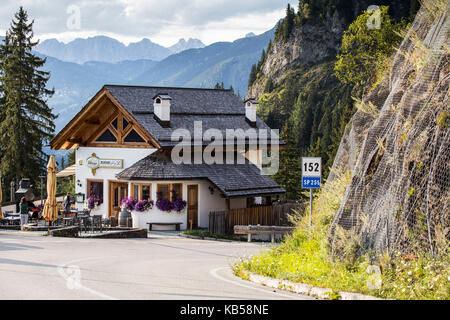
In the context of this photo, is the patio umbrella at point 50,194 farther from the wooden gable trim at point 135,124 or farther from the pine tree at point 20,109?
the pine tree at point 20,109

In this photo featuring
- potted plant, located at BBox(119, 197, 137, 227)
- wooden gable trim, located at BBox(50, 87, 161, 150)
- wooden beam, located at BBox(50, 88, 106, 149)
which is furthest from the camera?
wooden beam, located at BBox(50, 88, 106, 149)

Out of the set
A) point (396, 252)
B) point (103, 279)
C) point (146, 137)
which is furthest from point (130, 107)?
point (396, 252)

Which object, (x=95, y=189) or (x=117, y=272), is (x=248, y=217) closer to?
(x=95, y=189)

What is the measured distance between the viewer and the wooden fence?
3259 centimetres

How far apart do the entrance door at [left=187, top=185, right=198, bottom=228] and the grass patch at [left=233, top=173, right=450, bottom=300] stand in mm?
18143

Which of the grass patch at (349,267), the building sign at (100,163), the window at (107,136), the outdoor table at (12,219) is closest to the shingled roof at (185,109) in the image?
the window at (107,136)

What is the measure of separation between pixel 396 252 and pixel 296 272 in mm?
2030

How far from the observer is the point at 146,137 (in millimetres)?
35062

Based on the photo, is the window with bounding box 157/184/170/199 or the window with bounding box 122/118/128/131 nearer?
the window with bounding box 157/184/170/199

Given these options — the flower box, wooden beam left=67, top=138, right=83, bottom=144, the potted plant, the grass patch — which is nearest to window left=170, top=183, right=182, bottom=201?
the flower box

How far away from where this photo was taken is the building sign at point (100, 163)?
36.1 m

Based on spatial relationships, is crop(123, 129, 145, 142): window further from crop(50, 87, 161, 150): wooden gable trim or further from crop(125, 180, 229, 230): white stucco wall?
crop(125, 180, 229, 230): white stucco wall
